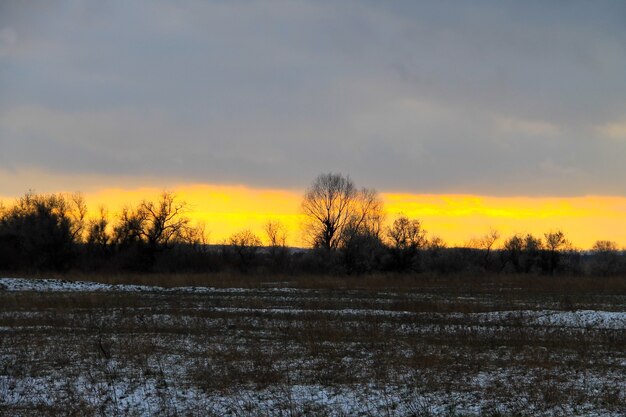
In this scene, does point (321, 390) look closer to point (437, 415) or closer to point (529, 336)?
point (437, 415)

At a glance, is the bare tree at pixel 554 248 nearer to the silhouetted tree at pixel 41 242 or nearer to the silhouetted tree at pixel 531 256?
the silhouetted tree at pixel 531 256

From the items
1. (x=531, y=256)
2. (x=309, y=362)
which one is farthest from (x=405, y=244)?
(x=309, y=362)

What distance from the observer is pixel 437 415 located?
9.14m

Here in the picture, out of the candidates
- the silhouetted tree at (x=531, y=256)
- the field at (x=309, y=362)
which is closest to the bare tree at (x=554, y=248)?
the silhouetted tree at (x=531, y=256)

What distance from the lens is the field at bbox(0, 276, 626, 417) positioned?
979cm

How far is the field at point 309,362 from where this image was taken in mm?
9789

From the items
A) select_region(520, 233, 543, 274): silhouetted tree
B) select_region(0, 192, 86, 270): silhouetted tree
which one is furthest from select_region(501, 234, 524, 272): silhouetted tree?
select_region(0, 192, 86, 270): silhouetted tree

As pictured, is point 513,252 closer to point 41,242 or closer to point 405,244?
point 405,244

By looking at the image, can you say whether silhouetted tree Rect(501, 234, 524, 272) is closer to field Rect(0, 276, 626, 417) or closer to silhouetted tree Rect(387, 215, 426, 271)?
silhouetted tree Rect(387, 215, 426, 271)

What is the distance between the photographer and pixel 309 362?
1299cm

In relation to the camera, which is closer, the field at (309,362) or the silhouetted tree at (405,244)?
the field at (309,362)

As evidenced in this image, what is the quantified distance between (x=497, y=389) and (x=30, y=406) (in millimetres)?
8481

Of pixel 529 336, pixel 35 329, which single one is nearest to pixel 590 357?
pixel 529 336

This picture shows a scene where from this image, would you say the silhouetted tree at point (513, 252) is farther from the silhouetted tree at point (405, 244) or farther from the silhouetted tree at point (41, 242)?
the silhouetted tree at point (41, 242)
